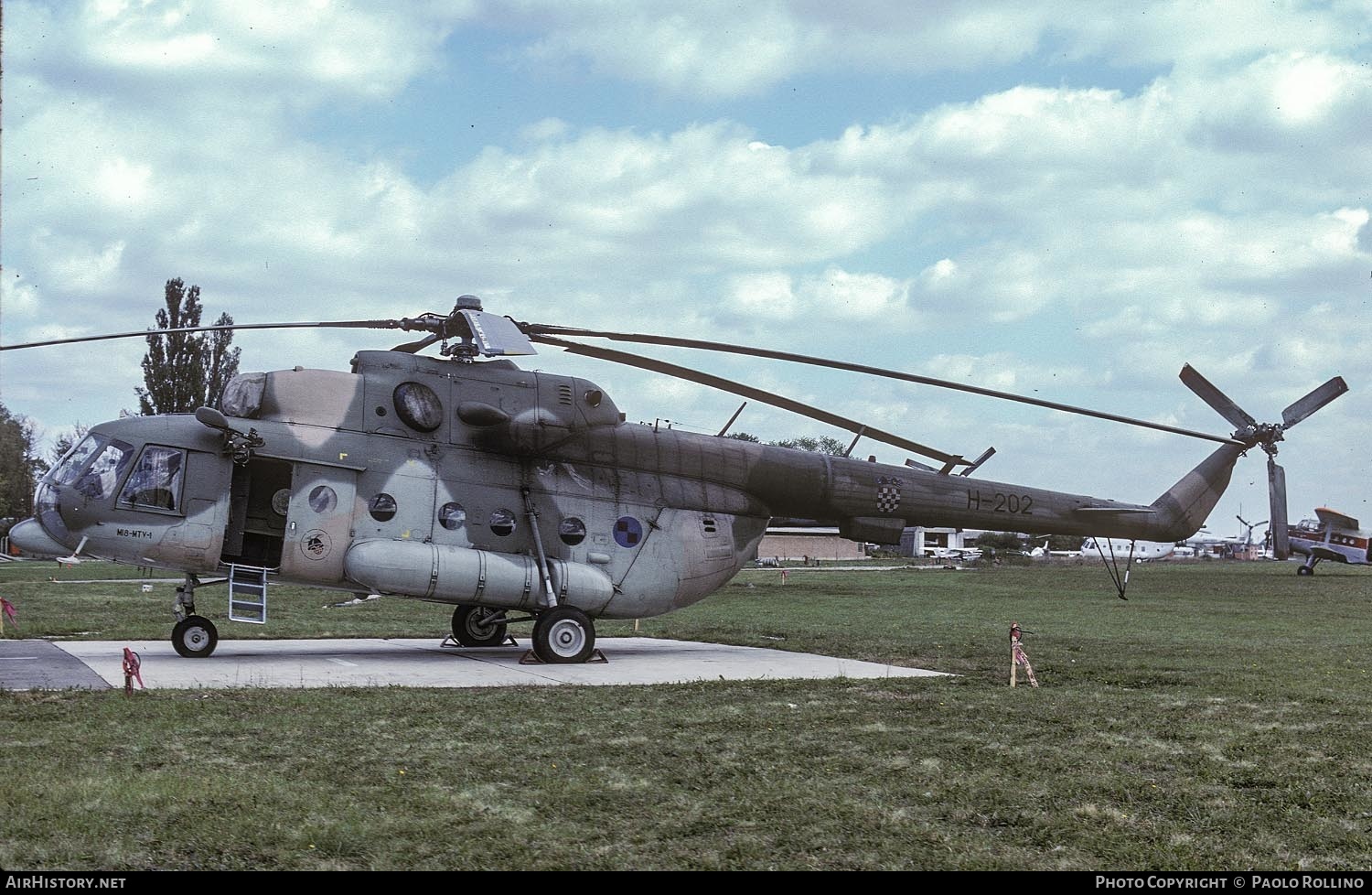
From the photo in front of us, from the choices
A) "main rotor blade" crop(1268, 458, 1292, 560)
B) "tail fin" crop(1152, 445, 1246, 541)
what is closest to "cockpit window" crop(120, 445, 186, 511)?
"tail fin" crop(1152, 445, 1246, 541)

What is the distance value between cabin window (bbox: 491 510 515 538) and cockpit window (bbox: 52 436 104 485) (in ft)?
17.9

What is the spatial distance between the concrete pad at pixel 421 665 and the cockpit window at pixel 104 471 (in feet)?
7.53

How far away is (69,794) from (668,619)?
2105 centimetres

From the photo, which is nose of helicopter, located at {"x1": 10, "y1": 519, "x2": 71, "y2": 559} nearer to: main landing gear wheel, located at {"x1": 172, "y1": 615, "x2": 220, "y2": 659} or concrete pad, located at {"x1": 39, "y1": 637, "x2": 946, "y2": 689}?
concrete pad, located at {"x1": 39, "y1": 637, "x2": 946, "y2": 689}

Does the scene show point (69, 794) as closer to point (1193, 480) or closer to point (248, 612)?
point (248, 612)

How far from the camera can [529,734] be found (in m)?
10.5

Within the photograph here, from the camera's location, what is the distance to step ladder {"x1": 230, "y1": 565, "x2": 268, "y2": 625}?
15844mm

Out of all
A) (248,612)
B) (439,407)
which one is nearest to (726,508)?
(439,407)

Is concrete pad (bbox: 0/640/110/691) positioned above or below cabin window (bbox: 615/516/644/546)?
below

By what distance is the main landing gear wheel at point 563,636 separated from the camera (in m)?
17.0

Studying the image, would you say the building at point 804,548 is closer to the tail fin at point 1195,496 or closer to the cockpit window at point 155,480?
the tail fin at point 1195,496

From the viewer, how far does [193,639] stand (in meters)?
16.7

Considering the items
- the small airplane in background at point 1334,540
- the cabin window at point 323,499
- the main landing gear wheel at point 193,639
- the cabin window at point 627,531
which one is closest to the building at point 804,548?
the small airplane in background at point 1334,540

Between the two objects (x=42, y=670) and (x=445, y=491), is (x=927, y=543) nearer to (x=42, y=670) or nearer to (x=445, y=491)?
(x=445, y=491)
